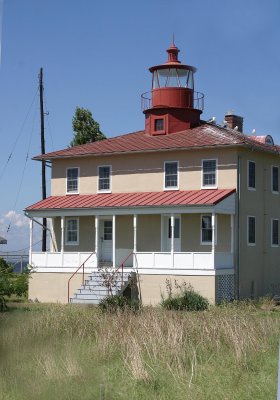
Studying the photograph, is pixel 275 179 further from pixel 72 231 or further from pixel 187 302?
pixel 187 302

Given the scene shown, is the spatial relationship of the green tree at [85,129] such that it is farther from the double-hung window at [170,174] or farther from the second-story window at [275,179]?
the second-story window at [275,179]

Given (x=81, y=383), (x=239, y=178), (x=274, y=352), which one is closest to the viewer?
(x=81, y=383)

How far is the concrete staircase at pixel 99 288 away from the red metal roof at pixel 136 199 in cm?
323

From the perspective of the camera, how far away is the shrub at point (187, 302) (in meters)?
26.5

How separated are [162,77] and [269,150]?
6.27 metres

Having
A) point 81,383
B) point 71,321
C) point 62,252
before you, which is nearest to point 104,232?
point 62,252

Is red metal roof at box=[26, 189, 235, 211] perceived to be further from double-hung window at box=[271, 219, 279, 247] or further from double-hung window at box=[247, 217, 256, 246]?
double-hung window at box=[271, 219, 279, 247]

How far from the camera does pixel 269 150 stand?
3353cm

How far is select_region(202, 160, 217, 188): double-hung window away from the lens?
32.2m

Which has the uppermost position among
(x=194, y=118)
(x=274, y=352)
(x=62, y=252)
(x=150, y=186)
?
(x=194, y=118)

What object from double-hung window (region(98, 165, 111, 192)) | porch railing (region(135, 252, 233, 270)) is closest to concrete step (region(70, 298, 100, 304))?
porch railing (region(135, 252, 233, 270))

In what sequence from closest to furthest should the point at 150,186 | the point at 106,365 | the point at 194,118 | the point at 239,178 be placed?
the point at 106,365, the point at 239,178, the point at 150,186, the point at 194,118

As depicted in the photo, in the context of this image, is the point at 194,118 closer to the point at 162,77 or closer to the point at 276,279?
the point at 162,77

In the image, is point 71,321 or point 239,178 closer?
point 71,321
